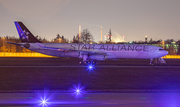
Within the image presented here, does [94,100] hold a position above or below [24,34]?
below

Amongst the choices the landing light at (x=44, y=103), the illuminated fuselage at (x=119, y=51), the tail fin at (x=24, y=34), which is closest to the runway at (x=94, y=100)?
the landing light at (x=44, y=103)

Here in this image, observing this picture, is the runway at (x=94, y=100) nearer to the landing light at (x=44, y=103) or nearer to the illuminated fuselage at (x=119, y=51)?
the landing light at (x=44, y=103)

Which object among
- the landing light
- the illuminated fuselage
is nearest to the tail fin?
the illuminated fuselage

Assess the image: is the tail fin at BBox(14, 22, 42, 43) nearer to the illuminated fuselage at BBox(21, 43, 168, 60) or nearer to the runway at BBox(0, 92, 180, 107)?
the illuminated fuselage at BBox(21, 43, 168, 60)

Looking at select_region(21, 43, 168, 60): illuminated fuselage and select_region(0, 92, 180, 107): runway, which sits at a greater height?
select_region(21, 43, 168, 60): illuminated fuselage

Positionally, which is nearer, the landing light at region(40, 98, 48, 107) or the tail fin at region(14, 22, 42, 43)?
the landing light at region(40, 98, 48, 107)

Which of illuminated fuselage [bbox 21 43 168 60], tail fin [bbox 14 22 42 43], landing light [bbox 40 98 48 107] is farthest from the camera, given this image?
tail fin [bbox 14 22 42 43]

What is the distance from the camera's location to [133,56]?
38.1 metres

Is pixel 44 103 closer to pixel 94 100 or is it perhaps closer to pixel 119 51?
pixel 94 100

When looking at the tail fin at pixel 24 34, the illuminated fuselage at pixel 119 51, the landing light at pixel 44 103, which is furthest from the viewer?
the tail fin at pixel 24 34

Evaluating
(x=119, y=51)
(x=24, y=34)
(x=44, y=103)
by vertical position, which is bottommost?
(x=44, y=103)

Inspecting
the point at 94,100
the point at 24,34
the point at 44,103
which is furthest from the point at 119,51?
the point at 44,103

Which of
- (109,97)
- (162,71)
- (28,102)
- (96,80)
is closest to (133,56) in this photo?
(162,71)

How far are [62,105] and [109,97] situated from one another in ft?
9.22
